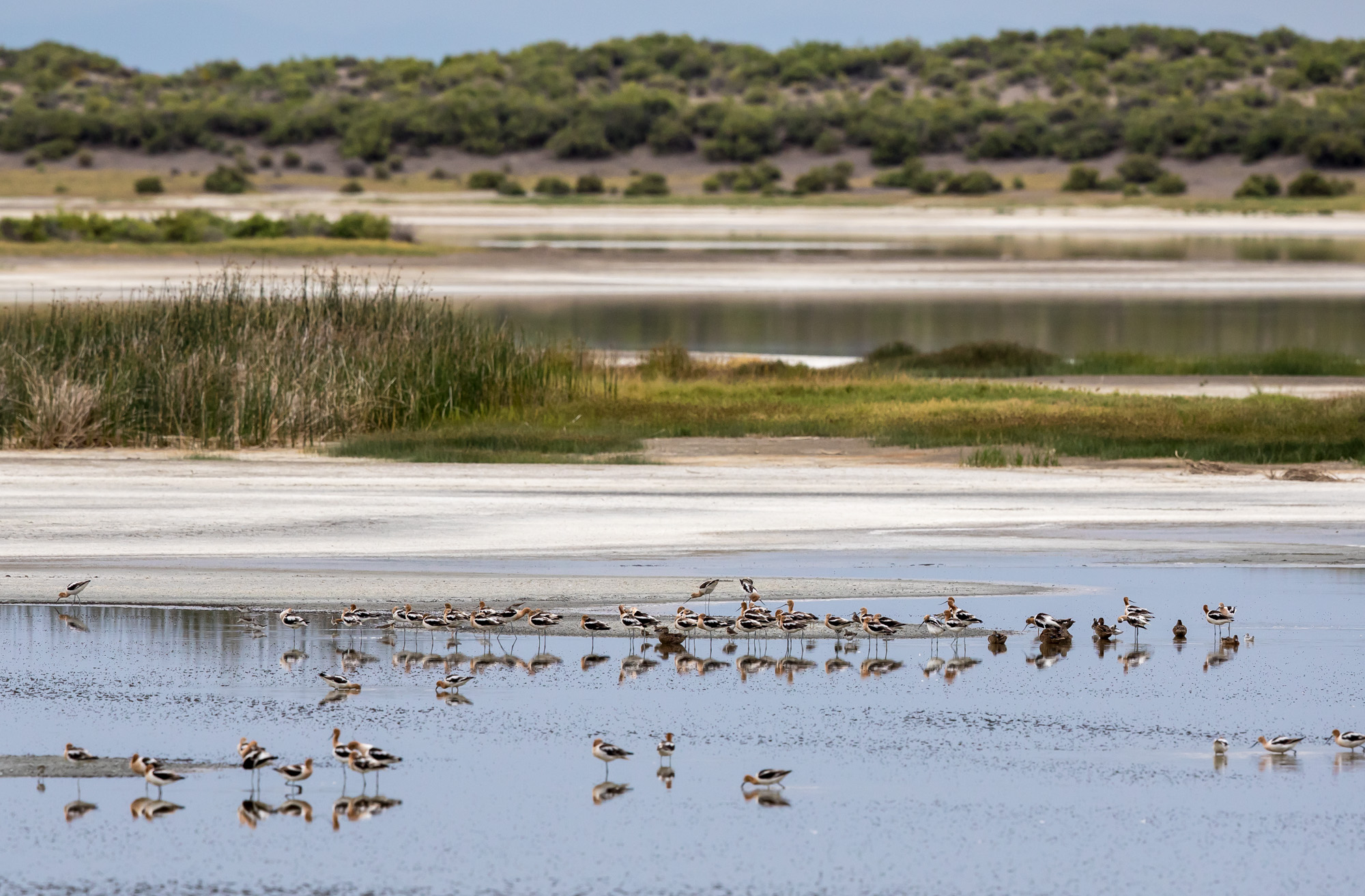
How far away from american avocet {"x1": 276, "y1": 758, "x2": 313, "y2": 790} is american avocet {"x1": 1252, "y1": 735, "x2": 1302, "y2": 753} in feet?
15.0

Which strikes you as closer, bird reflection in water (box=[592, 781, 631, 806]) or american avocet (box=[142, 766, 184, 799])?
american avocet (box=[142, 766, 184, 799])

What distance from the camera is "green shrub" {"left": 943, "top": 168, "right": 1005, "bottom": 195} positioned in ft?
334

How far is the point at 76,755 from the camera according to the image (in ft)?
30.8

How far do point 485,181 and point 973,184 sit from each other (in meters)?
25.1

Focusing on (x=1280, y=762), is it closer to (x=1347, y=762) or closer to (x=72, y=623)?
(x=1347, y=762)

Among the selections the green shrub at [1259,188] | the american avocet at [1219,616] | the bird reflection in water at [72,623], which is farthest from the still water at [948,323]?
the green shrub at [1259,188]

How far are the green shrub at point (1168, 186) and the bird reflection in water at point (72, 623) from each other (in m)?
92.5

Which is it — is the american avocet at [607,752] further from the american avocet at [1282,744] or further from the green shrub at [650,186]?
the green shrub at [650,186]

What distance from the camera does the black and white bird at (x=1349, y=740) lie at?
9.81 metres

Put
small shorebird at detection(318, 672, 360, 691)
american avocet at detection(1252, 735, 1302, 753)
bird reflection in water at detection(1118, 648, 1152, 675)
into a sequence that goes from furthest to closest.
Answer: bird reflection in water at detection(1118, 648, 1152, 675)
small shorebird at detection(318, 672, 360, 691)
american avocet at detection(1252, 735, 1302, 753)

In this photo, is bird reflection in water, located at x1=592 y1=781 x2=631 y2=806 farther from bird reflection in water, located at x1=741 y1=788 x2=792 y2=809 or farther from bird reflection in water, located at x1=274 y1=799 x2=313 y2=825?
bird reflection in water, located at x1=274 y1=799 x2=313 y2=825

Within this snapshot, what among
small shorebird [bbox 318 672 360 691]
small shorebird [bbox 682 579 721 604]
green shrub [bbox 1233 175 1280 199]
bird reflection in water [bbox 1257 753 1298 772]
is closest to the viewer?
bird reflection in water [bbox 1257 753 1298 772]

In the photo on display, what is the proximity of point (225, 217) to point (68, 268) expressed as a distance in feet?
77.8

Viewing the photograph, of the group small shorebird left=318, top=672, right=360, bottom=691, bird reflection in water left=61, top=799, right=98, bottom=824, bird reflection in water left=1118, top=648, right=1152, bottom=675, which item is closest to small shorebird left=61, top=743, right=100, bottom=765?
bird reflection in water left=61, top=799, right=98, bottom=824
